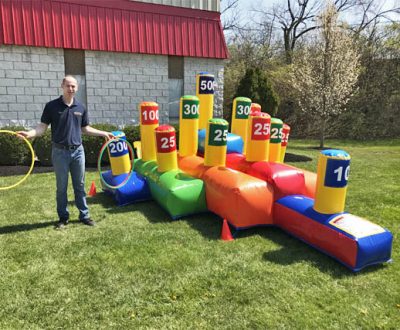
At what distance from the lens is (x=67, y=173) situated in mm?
5160

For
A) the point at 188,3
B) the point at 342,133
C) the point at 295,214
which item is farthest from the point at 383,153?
the point at 295,214

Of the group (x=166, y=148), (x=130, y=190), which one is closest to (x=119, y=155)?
(x=130, y=190)

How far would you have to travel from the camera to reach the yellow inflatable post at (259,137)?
568 centimetres

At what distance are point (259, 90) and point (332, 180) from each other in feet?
31.1

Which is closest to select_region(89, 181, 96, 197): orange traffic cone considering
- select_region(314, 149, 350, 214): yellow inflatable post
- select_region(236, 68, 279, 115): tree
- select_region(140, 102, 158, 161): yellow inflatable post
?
select_region(140, 102, 158, 161): yellow inflatable post

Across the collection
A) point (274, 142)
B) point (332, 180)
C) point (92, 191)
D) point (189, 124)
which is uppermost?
point (189, 124)

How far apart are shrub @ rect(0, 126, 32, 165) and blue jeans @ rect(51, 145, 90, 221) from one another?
14.8ft

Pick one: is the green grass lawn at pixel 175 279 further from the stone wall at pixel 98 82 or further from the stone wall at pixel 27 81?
the stone wall at pixel 98 82

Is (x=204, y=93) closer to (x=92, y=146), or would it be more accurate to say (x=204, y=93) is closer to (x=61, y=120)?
(x=61, y=120)

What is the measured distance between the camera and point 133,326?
10.2ft

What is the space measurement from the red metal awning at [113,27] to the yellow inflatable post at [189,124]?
5.11 meters

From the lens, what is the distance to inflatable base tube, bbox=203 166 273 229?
16.6 ft

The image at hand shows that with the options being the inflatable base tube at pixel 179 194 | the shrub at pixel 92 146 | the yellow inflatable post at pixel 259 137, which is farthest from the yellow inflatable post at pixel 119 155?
the shrub at pixel 92 146

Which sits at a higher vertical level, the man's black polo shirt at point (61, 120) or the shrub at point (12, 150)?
the man's black polo shirt at point (61, 120)
